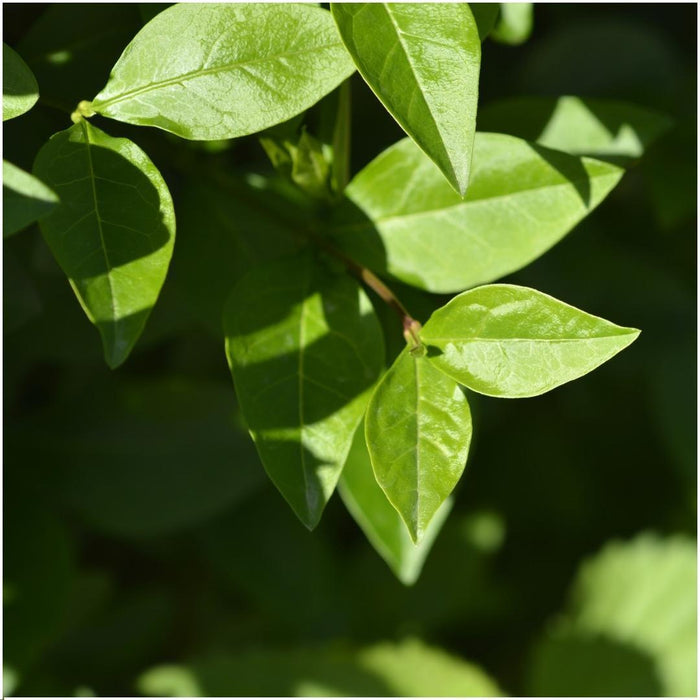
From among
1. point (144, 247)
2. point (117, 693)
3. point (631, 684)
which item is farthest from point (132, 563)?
point (144, 247)

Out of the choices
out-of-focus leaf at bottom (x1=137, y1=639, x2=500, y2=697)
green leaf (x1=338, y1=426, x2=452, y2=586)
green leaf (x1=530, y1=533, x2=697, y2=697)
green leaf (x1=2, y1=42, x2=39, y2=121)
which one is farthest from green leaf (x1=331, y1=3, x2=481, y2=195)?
green leaf (x1=530, y1=533, x2=697, y2=697)

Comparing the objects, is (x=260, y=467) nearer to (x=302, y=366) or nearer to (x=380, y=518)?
(x=380, y=518)

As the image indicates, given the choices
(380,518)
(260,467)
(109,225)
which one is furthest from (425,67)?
(260,467)

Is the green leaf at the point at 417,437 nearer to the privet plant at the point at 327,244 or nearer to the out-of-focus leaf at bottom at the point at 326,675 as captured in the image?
the privet plant at the point at 327,244

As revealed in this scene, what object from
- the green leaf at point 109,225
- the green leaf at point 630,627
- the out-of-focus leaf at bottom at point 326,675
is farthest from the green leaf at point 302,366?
the green leaf at point 630,627

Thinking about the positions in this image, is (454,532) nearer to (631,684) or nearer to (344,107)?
(631,684)
